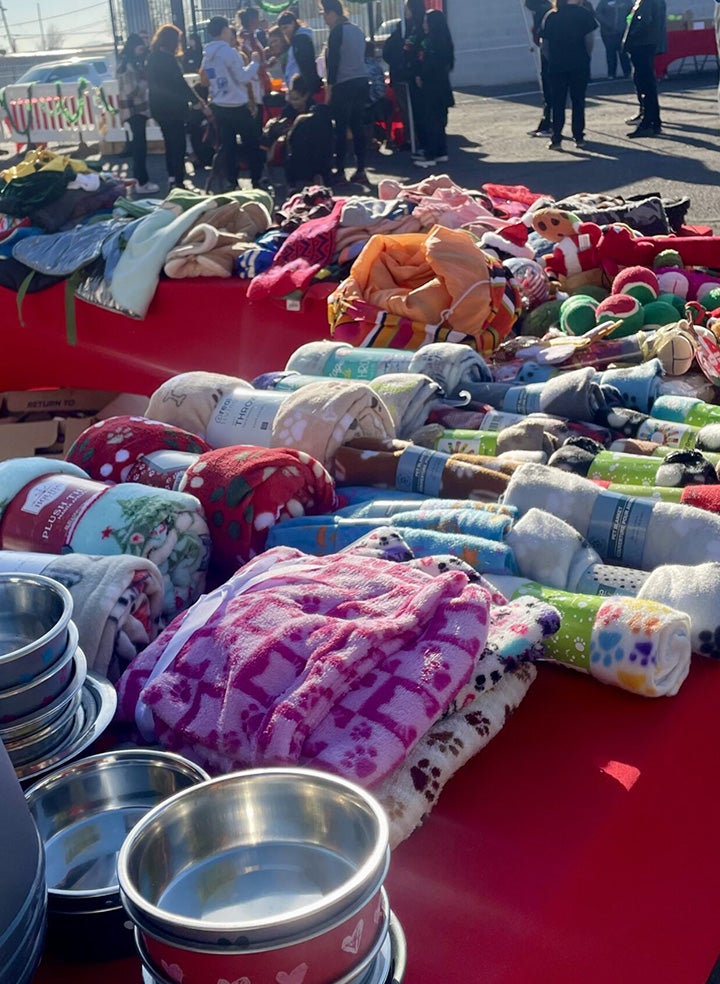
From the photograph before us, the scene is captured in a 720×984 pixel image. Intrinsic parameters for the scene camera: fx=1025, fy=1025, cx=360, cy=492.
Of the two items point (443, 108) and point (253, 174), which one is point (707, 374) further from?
point (443, 108)

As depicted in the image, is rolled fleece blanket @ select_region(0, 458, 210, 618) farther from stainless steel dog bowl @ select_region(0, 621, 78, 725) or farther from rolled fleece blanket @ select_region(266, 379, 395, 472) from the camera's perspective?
stainless steel dog bowl @ select_region(0, 621, 78, 725)

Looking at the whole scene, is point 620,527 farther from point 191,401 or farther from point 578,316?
point 578,316

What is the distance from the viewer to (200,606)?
1.22 metres

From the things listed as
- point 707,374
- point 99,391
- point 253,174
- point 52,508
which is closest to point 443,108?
point 253,174

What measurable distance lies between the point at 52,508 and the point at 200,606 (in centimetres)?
41

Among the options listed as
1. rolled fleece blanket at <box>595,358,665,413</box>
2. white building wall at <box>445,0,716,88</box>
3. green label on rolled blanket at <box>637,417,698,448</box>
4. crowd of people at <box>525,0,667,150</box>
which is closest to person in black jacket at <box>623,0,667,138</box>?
crowd of people at <box>525,0,667,150</box>

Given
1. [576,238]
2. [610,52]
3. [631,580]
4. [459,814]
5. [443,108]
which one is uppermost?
[610,52]

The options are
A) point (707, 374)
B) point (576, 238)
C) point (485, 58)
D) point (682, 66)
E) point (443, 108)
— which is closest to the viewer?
point (707, 374)

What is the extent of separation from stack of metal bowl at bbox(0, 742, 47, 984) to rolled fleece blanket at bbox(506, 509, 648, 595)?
2.68 feet

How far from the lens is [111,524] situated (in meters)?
1.45

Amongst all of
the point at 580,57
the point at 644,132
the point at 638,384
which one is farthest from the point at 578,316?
the point at 644,132

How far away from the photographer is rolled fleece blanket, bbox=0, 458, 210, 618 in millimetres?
1428

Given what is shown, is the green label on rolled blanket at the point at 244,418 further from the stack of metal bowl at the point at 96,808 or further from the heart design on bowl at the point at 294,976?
the heart design on bowl at the point at 294,976

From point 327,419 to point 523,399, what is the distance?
465 mm
